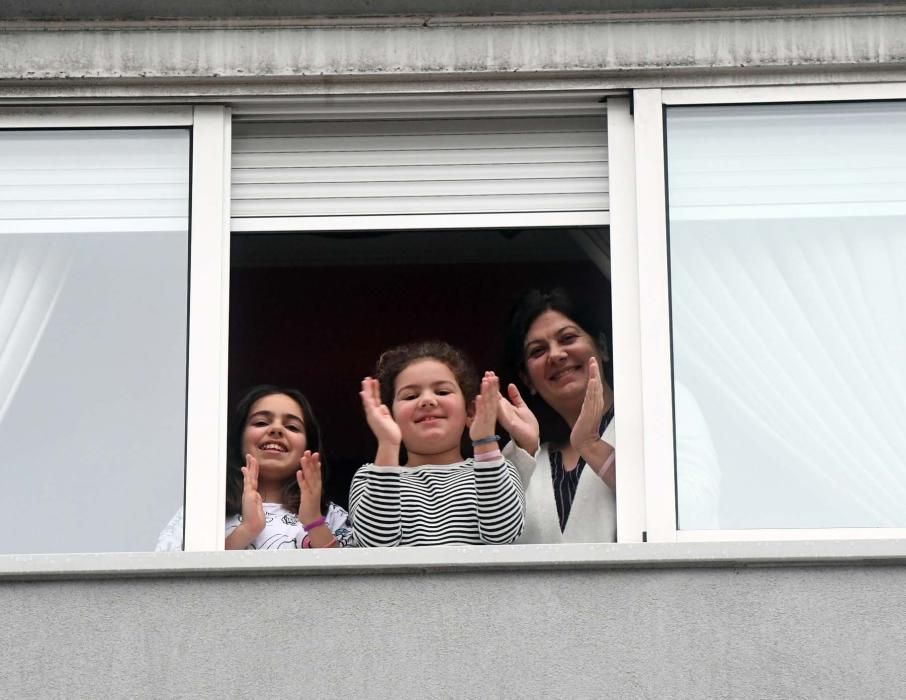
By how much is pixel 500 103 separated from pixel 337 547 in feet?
5.27

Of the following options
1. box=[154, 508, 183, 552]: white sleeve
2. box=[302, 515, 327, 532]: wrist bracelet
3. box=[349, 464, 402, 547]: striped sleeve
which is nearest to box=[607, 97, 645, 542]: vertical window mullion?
box=[349, 464, 402, 547]: striped sleeve

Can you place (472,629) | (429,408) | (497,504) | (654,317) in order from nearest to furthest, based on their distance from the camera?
1. (472,629)
2. (497,504)
3. (654,317)
4. (429,408)

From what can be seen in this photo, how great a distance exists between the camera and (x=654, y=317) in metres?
6.11

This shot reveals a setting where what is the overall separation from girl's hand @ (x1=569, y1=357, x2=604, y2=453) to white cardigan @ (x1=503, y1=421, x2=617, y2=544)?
A: 0.05m

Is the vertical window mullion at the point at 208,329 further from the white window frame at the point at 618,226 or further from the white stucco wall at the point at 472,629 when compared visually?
the white stucco wall at the point at 472,629

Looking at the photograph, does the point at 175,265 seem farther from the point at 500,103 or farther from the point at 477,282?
the point at 477,282

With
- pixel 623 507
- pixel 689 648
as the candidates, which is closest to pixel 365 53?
pixel 623 507

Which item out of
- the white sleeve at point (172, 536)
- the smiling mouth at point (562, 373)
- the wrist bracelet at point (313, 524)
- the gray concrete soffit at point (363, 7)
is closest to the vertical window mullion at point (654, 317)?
the gray concrete soffit at point (363, 7)

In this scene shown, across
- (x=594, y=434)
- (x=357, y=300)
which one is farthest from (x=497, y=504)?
(x=357, y=300)

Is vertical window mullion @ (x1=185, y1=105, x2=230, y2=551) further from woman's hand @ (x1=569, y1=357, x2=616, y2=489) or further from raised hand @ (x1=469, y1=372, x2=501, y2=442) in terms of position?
woman's hand @ (x1=569, y1=357, x2=616, y2=489)

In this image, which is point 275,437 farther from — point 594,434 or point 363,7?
point 363,7

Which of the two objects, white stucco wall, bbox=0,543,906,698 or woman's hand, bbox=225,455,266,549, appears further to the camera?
woman's hand, bbox=225,455,266,549

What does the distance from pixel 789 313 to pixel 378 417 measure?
4.58ft

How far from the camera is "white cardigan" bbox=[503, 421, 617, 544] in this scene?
611cm
